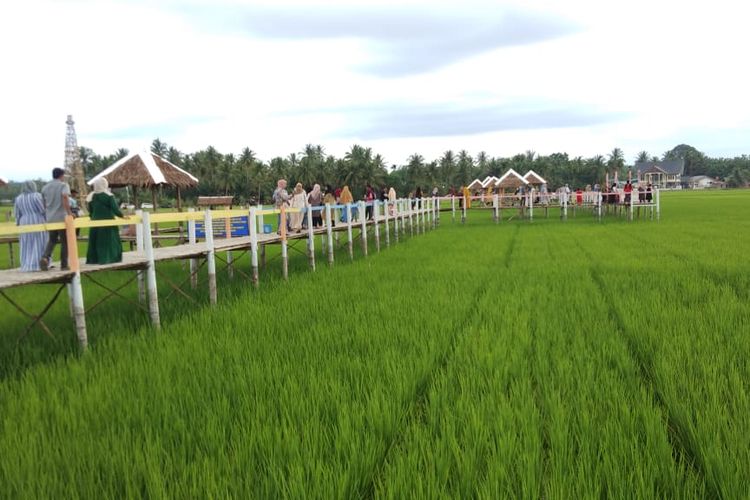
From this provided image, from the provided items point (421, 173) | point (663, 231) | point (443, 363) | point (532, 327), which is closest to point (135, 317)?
point (443, 363)

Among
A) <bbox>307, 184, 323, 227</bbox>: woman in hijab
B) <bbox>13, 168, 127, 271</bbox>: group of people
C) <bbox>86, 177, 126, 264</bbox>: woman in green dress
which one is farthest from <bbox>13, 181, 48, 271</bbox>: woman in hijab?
<bbox>307, 184, 323, 227</bbox>: woman in hijab

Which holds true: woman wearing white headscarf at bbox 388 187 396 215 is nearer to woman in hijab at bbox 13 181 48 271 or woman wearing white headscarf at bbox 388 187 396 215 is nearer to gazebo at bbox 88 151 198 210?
gazebo at bbox 88 151 198 210

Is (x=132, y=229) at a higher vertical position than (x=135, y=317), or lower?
higher

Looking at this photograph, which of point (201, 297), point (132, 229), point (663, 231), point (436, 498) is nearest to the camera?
point (436, 498)

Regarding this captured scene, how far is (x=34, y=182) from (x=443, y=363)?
5396mm

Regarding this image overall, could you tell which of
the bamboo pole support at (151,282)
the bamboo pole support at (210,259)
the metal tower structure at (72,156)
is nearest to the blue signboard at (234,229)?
the bamboo pole support at (210,259)

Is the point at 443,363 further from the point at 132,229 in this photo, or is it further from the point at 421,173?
the point at 421,173

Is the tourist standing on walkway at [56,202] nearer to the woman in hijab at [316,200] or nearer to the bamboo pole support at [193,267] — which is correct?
the bamboo pole support at [193,267]

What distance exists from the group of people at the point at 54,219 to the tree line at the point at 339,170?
6459 centimetres

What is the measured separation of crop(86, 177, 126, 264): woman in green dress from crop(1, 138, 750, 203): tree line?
212ft

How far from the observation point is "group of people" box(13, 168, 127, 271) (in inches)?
247

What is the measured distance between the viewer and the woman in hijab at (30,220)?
624 centimetres

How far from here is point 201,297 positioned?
335 inches

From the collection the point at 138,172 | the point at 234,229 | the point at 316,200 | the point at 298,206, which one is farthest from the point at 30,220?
the point at 138,172
